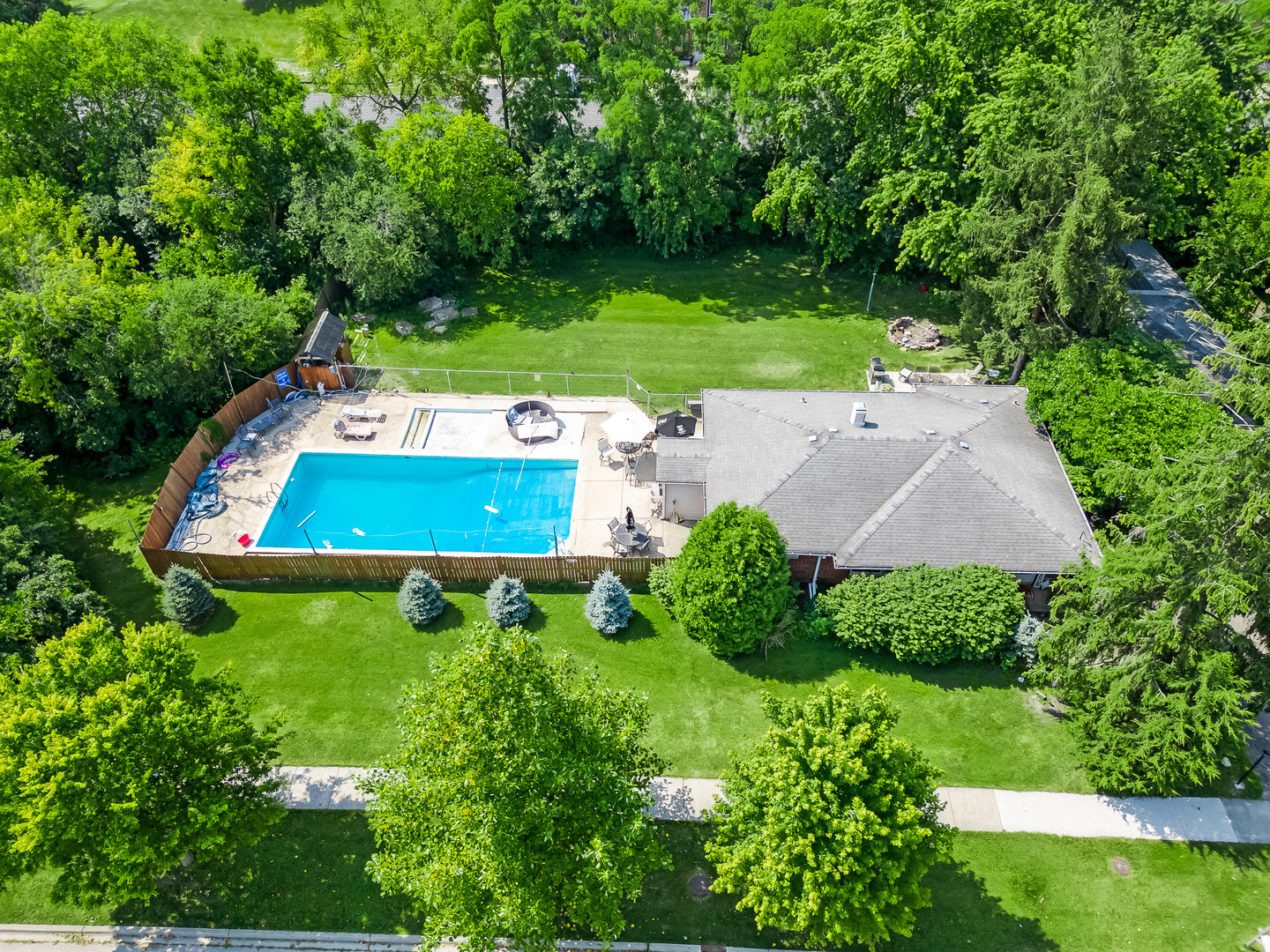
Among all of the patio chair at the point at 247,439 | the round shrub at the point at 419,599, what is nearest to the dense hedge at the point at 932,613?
the round shrub at the point at 419,599

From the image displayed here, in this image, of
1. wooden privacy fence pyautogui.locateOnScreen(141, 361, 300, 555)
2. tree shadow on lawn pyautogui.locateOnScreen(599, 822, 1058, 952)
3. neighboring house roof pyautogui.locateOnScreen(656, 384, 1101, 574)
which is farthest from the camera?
wooden privacy fence pyautogui.locateOnScreen(141, 361, 300, 555)

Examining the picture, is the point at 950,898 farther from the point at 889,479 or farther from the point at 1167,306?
the point at 1167,306

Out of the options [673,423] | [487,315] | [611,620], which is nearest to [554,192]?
[487,315]

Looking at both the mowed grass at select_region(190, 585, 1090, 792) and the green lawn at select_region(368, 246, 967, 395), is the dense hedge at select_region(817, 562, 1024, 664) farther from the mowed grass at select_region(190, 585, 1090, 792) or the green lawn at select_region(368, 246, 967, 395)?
the green lawn at select_region(368, 246, 967, 395)

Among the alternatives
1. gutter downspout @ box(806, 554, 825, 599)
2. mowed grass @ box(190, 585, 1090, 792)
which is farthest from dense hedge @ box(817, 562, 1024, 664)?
gutter downspout @ box(806, 554, 825, 599)

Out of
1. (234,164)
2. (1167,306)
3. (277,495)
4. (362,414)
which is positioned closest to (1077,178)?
(1167,306)

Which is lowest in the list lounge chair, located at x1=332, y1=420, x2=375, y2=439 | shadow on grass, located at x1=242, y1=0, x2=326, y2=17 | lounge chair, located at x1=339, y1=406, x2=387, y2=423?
lounge chair, located at x1=332, y1=420, x2=375, y2=439
